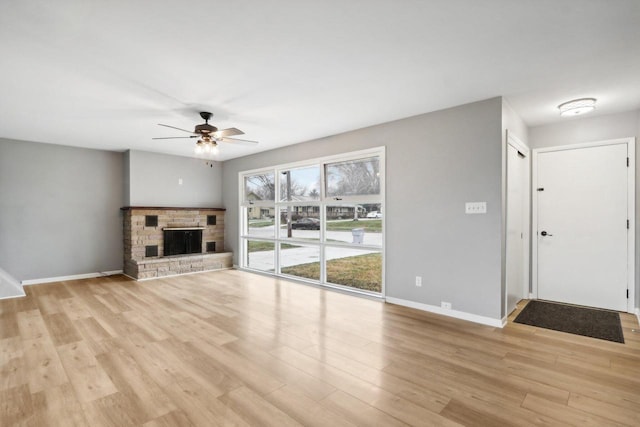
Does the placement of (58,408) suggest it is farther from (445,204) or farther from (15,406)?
(445,204)

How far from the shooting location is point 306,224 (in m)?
5.63

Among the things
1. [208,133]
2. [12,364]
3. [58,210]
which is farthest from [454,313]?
[58,210]

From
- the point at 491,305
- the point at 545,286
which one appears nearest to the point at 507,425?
the point at 491,305

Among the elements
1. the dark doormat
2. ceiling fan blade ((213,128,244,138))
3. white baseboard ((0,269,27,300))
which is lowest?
the dark doormat

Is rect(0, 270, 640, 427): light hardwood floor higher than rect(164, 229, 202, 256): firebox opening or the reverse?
the reverse

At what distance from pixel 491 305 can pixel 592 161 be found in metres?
2.47

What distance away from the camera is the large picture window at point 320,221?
4.64 meters

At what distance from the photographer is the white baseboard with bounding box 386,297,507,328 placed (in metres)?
3.37

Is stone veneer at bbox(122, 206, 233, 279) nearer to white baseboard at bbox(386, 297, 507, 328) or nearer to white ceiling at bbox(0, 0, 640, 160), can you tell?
white ceiling at bbox(0, 0, 640, 160)

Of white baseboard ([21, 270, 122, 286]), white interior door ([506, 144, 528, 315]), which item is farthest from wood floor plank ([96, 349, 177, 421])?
white baseboard ([21, 270, 122, 286])

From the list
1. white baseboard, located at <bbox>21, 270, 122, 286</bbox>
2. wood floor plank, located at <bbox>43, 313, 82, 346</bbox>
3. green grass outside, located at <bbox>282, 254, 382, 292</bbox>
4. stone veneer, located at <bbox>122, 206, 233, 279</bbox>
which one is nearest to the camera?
wood floor plank, located at <bbox>43, 313, 82, 346</bbox>

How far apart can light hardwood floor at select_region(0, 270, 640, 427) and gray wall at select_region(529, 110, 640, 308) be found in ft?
6.58

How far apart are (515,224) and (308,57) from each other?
3238 millimetres

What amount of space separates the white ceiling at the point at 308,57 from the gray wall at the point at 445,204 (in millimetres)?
304
